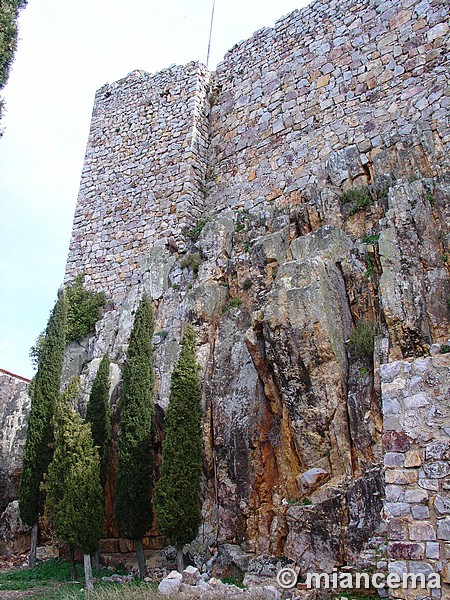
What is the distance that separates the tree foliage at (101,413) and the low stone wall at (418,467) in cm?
702

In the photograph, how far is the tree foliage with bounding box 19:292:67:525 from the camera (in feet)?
38.2

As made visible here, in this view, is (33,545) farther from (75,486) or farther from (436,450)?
(436,450)

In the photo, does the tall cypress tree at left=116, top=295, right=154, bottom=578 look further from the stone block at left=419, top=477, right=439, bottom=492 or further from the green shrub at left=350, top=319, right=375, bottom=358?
the stone block at left=419, top=477, right=439, bottom=492

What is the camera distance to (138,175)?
653 inches

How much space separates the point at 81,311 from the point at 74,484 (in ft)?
18.6

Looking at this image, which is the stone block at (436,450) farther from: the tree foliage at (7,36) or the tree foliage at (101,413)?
the tree foliage at (101,413)

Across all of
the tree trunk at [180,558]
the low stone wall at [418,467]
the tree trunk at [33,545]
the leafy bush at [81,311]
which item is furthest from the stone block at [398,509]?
the leafy bush at [81,311]

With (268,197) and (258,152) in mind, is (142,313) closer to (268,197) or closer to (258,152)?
(268,197)

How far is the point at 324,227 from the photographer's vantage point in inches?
424

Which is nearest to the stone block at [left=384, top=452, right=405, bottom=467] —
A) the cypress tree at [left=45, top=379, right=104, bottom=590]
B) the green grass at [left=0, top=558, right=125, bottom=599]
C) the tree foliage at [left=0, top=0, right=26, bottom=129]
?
the green grass at [left=0, top=558, right=125, bottom=599]

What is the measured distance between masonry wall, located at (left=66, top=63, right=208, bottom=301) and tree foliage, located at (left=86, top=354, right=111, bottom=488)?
328 centimetres

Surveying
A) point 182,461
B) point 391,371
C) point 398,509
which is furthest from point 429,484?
point 182,461

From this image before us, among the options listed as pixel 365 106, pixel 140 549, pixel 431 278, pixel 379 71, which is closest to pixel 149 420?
pixel 140 549

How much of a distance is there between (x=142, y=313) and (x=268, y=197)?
4.23 metres
